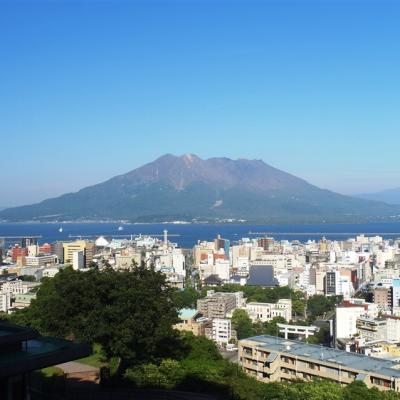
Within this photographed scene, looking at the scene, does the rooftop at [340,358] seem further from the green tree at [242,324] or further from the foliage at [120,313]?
the green tree at [242,324]

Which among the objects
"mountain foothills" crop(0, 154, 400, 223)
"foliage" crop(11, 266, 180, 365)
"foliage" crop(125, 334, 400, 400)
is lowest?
"foliage" crop(125, 334, 400, 400)

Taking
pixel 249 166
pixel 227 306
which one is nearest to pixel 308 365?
pixel 227 306

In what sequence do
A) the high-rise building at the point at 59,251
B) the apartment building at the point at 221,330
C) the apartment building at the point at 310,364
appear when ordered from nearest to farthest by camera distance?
the apartment building at the point at 310,364 → the apartment building at the point at 221,330 → the high-rise building at the point at 59,251

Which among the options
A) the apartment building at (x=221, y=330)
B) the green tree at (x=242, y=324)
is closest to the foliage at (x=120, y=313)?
the apartment building at (x=221, y=330)

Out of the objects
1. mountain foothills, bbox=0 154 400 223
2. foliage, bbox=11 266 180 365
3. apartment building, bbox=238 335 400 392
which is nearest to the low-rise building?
apartment building, bbox=238 335 400 392

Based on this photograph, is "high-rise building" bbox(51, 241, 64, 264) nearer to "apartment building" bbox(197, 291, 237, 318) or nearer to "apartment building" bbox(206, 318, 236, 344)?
"apartment building" bbox(197, 291, 237, 318)

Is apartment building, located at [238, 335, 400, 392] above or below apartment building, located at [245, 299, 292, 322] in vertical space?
above
